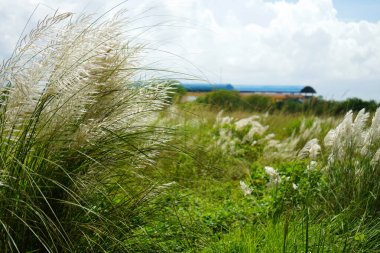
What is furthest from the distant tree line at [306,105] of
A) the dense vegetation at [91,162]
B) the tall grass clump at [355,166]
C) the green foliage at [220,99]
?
the dense vegetation at [91,162]

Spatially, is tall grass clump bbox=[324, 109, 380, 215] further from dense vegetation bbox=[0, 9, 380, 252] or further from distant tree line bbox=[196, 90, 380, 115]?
distant tree line bbox=[196, 90, 380, 115]

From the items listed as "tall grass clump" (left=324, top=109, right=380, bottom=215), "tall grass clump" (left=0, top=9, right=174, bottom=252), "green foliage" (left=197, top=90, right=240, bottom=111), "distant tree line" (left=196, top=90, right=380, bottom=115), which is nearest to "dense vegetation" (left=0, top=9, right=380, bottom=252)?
"tall grass clump" (left=0, top=9, right=174, bottom=252)

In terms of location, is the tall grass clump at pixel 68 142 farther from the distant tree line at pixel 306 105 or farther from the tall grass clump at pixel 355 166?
the distant tree line at pixel 306 105

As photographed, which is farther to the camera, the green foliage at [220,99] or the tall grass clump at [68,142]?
the green foliage at [220,99]

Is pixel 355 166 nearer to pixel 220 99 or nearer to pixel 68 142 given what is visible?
pixel 68 142

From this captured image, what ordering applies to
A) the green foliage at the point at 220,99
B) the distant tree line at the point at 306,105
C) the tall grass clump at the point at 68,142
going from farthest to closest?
the distant tree line at the point at 306,105 < the green foliage at the point at 220,99 < the tall grass clump at the point at 68,142

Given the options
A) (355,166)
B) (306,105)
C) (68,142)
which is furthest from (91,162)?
(306,105)

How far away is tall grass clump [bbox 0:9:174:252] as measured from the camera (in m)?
3.20

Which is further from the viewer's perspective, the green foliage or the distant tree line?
the distant tree line

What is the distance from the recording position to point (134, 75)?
377cm

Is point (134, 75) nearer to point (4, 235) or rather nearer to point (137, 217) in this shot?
point (137, 217)

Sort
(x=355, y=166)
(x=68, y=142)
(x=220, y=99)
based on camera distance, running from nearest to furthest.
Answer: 1. (x=68, y=142)
2. (x=355, y=166)
3. (x=220, y=99)

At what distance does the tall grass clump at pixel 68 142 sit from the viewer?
3.20m

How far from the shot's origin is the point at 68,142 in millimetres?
3322
